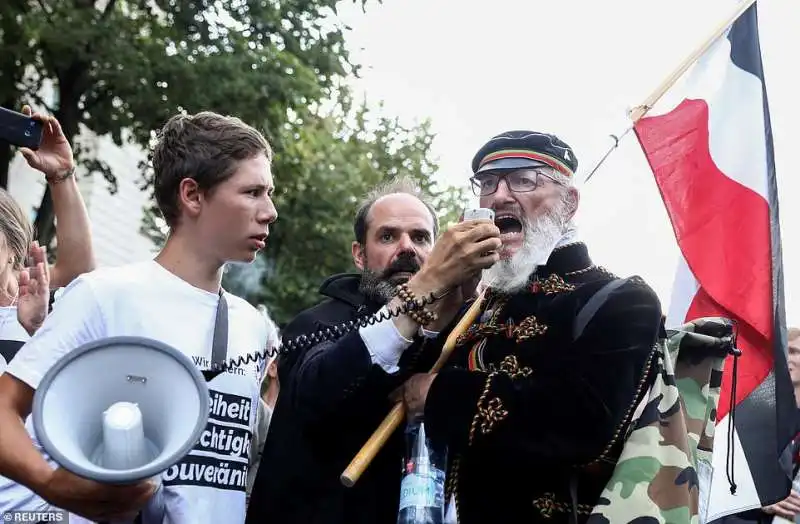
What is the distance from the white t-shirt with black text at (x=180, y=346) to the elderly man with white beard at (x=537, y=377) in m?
0.57

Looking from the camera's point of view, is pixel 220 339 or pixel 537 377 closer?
pixel 537 377

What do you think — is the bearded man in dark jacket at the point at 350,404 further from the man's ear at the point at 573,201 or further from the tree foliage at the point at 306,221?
the tree foliage at the point at 306,221

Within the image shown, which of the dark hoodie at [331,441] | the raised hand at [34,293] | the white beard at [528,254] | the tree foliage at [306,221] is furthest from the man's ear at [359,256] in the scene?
the tree foliage at [306,221]

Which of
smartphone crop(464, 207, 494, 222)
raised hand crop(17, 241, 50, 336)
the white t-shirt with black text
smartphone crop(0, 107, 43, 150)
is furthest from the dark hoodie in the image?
smartphone crop(0, 107, 43, 150)

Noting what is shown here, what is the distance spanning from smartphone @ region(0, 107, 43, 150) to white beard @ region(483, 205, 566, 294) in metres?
1.57

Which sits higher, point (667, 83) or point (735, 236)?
point (667, 83)

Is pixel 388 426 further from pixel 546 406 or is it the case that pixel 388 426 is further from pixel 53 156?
pixel 53 156

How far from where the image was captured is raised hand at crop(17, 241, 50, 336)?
3.95 metres

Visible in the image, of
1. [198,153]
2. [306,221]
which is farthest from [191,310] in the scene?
[306,221]

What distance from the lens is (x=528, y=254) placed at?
3.57 meters

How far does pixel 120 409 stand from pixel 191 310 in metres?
0.90

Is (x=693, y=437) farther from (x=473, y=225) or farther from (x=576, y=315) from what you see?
(x=473, y=225)

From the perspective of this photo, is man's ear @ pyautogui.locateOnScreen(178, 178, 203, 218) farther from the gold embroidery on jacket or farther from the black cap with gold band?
the gold embroidery on jacket

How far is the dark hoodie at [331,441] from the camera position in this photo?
3.43 metres
